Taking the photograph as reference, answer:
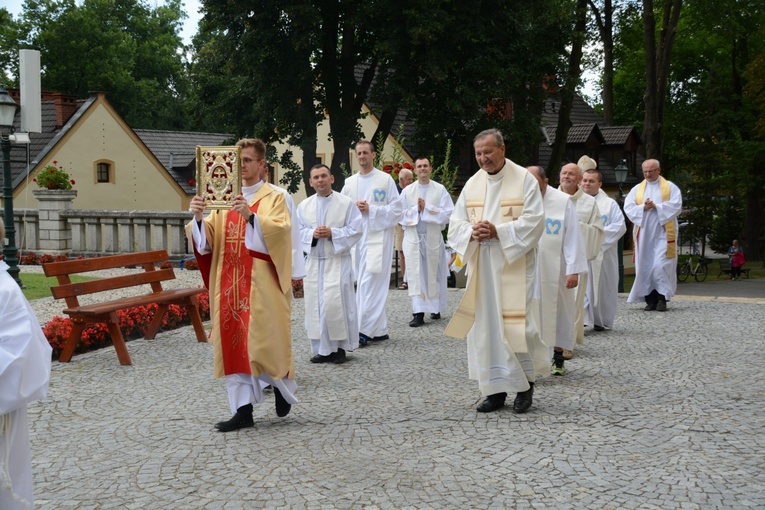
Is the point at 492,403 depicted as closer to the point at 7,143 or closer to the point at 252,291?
the point at 252,291

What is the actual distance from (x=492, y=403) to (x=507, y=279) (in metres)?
0.98

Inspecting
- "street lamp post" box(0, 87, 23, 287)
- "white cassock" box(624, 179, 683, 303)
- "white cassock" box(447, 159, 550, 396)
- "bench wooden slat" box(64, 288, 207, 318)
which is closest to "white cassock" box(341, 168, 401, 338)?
"bench wooden slat" box(64, 288, 207, 318)

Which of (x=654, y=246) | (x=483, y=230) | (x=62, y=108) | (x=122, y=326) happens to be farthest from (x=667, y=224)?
(x=62, y=108)

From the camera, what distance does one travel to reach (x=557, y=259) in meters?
8.70

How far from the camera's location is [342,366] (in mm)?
9305

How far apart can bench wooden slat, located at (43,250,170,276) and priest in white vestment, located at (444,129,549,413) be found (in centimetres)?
465

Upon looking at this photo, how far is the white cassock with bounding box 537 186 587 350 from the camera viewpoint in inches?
338

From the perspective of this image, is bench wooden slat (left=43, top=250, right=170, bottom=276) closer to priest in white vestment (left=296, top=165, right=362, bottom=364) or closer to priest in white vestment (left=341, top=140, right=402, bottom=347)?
priest in white vestment (left=296, top=165, right=362, bottom=364)

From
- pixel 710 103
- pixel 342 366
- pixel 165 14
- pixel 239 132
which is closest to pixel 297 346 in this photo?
pixel 342 366

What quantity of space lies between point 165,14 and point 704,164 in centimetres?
4027

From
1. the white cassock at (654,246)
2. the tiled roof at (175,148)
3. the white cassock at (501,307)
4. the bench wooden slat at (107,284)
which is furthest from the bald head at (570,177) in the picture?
the tiled roof at (175,148)

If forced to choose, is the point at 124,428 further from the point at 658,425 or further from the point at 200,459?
the point at 658,425

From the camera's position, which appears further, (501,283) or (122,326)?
(122,326)

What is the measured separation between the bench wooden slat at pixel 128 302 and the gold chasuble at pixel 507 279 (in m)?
3.68
